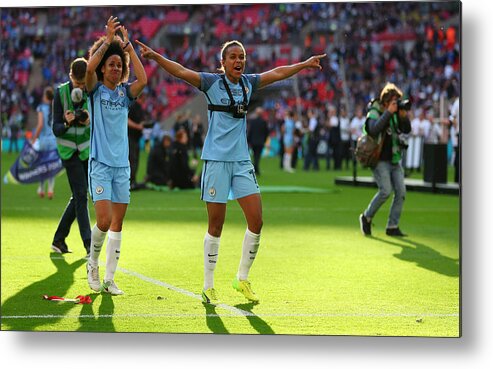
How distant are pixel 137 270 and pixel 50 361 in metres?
1.87

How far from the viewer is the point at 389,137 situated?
9938 mm

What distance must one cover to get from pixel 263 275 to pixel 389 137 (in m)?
2.36

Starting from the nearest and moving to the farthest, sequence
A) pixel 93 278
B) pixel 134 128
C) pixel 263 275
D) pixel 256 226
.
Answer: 1. pixel 256 226
2. pixel 93 278
3. pixel 263 275
4. pixel 134 128

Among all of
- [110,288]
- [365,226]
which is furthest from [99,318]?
[365,226]

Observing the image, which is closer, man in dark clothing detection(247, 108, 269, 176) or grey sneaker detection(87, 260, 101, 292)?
grey sneaker detection(87, 260, 101, 292)

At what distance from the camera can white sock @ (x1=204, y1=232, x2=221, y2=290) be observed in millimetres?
6977

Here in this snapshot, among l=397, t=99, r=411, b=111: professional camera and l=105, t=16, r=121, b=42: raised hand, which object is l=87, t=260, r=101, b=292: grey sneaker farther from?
l=397, t=99, r=411, b=111: professional camera

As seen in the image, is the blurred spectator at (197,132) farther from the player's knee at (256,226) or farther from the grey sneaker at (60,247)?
the player's knee at (256,226)

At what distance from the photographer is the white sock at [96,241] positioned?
7.15m

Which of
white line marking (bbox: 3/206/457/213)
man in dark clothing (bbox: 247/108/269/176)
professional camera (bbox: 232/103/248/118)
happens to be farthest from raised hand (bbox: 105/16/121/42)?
man in dark clothing (bbox: 247/108/269/176)

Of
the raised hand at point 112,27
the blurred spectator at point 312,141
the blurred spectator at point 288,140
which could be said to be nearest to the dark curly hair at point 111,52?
the raised hand at point 112,27

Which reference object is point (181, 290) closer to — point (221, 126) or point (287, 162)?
point (221, 126)

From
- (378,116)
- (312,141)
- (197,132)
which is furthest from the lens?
(197,132)

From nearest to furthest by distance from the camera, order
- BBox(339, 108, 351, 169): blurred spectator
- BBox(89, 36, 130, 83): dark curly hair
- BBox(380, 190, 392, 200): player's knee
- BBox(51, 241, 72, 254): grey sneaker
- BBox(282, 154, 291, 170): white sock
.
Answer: BBox(89, 36, 130, 83): dark curly hair
BBox(51, 241, 72, 254): grey sneaker
BBox(380, 190, 392, 200): player's knee
BBox(282, 154, 291, 170): white sock
BBox(339, 108, 351, 169): blurred spectator
